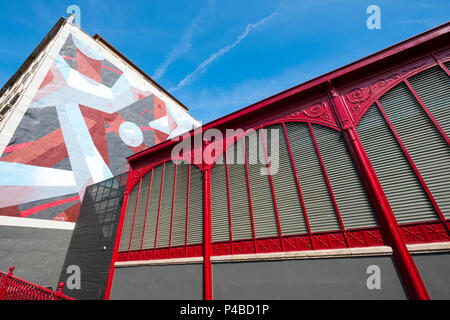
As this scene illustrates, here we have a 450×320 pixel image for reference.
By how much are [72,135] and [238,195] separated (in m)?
16.3

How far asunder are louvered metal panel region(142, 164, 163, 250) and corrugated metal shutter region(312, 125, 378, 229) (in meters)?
8.35

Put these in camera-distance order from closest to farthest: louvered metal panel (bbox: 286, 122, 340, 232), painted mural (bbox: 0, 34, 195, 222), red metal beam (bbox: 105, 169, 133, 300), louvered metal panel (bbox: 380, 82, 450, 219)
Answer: louvered metal panel (bbox: 380, 82, 450, 219)
louvered metal panel (bbox: 286, 122, 340, 232)
red metal beam (bbox: 105, 169, 133, 300)
painted mural (bbox: 0, 34, 195, 222)

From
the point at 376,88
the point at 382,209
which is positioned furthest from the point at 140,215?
the point at 376,88

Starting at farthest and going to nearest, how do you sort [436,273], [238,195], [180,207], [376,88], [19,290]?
[180,207] < [238,195] < [19,290] < [376,88] < [436,273]

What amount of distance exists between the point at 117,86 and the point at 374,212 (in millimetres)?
26212

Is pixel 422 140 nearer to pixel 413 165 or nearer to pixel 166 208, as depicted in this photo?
pixel 413 165

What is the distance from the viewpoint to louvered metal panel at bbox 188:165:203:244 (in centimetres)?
871

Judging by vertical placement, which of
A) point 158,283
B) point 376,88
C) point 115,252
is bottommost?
point 158,283

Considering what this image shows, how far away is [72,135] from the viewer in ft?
55.0

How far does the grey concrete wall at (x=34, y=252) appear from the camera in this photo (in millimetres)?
11609

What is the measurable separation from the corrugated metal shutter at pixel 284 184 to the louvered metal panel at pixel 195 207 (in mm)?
3559

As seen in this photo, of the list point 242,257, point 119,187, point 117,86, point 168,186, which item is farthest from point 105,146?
point 242,257

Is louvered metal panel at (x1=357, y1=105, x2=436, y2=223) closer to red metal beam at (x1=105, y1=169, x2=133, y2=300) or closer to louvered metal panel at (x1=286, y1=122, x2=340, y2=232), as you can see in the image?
louvered metal panel at (x1=286, y1=122, x2=340, y2=232)

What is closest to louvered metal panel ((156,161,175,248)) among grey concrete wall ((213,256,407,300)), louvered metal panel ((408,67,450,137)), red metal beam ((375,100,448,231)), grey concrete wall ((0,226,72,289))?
grey concrete wall ((213,256,407,300))
